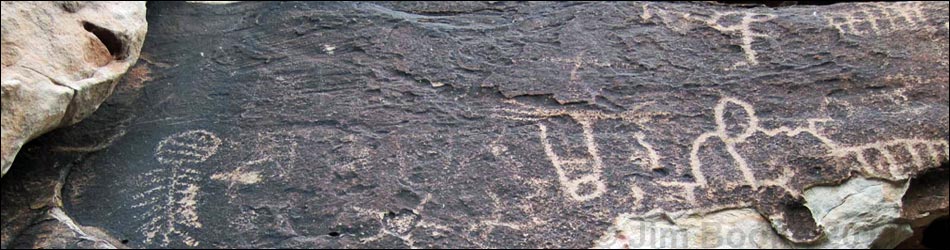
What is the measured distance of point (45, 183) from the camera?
190cm

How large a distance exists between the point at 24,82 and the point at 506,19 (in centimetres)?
111

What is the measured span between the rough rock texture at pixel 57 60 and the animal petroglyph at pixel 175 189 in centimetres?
18

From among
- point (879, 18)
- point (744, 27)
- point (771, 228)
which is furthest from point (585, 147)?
point (879, 18)

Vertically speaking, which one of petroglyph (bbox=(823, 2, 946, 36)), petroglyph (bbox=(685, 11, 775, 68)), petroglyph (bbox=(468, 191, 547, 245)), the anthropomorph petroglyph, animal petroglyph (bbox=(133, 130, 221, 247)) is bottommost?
animal petroglyph (bbox=(133, 130, 221, 247))

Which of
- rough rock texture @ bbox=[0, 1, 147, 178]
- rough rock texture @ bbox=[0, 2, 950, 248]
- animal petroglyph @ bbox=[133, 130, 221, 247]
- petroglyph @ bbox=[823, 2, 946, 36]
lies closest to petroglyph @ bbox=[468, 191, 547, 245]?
rough rock texture @ bbox=[0, 2, 950, 248]

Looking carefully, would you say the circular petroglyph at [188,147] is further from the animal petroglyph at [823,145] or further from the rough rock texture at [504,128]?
the animal petroglyph at [823,145]

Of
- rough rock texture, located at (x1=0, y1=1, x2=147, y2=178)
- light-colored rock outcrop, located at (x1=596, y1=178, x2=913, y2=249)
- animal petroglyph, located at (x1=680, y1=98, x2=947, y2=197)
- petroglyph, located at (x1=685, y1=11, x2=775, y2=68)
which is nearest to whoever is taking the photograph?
rough rock texture, located at (x1=0, y1=1, x2=147, y2=178)

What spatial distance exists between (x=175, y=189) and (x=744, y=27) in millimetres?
1335

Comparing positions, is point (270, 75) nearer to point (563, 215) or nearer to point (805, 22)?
point (563, 215)

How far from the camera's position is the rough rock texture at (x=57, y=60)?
1.74m

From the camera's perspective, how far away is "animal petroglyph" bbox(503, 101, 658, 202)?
6.29 ft

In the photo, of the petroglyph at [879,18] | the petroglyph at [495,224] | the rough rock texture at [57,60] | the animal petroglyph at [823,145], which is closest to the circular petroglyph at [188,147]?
the rough rock texture at [57,60]

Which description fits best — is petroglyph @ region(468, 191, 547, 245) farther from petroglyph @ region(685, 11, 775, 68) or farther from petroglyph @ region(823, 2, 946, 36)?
petroglyph @ region(823, 2, 946, 36)

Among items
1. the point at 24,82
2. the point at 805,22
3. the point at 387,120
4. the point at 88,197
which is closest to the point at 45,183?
the point at 88,197
